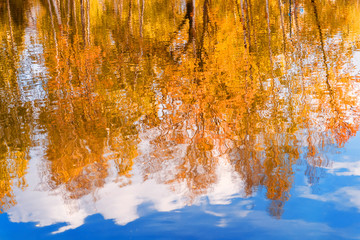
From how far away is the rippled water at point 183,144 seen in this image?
6.04m

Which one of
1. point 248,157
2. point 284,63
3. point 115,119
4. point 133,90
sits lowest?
point 248,157

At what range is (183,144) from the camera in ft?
27.8

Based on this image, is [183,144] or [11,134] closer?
[183,144]

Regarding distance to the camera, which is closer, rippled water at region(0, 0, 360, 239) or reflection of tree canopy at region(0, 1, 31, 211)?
rippled water at region(0, 0, 360, 239)

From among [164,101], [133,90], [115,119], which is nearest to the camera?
[115,119]

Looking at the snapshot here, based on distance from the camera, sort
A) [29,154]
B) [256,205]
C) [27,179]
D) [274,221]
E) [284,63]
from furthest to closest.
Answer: [284,63], [29,154], [27,179], [256,205], [274,221]

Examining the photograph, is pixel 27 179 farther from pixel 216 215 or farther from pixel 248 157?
pixel 248 157

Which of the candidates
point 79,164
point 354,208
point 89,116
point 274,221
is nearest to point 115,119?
point 89,116

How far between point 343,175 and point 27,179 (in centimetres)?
559

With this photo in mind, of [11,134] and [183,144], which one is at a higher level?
[11,134]

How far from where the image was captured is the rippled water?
604 centimetres

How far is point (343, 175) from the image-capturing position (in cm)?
686

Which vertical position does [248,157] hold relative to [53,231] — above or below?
above

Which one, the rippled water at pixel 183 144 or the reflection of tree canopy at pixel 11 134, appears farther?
the reflection of tree canopy at pixel 11 134
